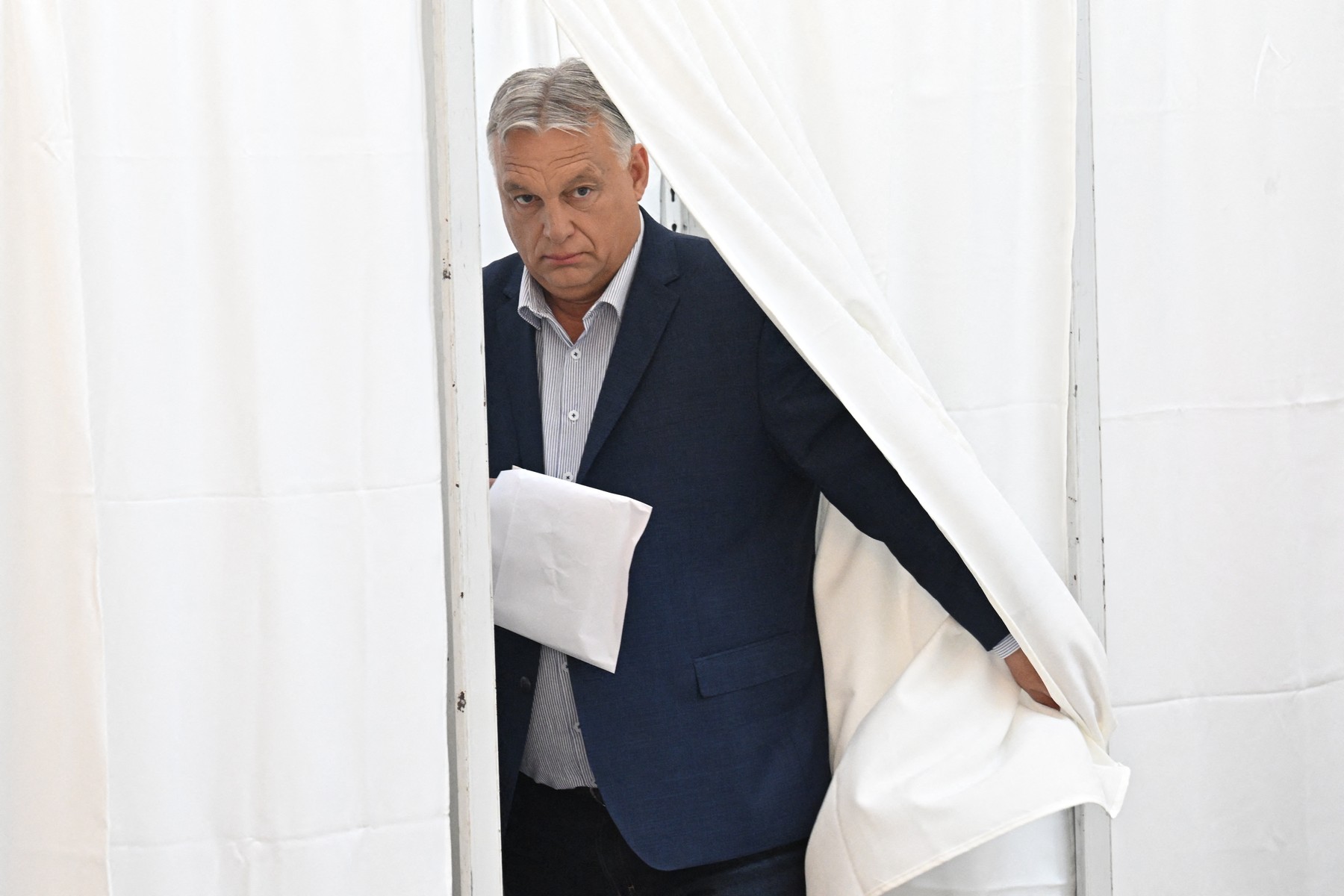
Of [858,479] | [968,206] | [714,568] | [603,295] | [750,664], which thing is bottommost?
[750,664]

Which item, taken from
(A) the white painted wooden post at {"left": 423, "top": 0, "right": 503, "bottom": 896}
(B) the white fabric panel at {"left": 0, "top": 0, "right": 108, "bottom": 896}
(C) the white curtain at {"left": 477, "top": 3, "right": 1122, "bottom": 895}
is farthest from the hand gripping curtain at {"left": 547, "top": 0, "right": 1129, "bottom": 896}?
(B) the white fabric panel at {"left": 0, "top": 0, "right": 108, "bottom": 896}

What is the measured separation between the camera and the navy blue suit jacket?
1.61 metres

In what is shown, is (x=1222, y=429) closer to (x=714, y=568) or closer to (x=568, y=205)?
(x=714, y=568)

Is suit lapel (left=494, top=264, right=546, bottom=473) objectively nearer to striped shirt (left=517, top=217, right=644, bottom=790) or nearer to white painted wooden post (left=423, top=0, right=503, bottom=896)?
striped shirt (left=517, top=217, right=644, bottom=790)

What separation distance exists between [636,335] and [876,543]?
16.3 inches

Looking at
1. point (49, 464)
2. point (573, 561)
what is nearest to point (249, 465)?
point (49, 464)

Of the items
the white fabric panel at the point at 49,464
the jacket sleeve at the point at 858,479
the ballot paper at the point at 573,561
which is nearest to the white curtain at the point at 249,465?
the white fabric panel at the point at 49,464

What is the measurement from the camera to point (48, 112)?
136 centimetres

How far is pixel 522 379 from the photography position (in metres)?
1.75

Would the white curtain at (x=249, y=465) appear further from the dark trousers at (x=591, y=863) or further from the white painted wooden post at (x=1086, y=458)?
the white painted wooden post at (x=1086, y=458)

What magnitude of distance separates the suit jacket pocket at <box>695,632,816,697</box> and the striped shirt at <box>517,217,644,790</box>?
18 cm

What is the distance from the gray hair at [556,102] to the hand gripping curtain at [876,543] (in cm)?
21

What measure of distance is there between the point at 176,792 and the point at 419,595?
34cm

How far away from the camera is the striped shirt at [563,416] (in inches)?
66.4
